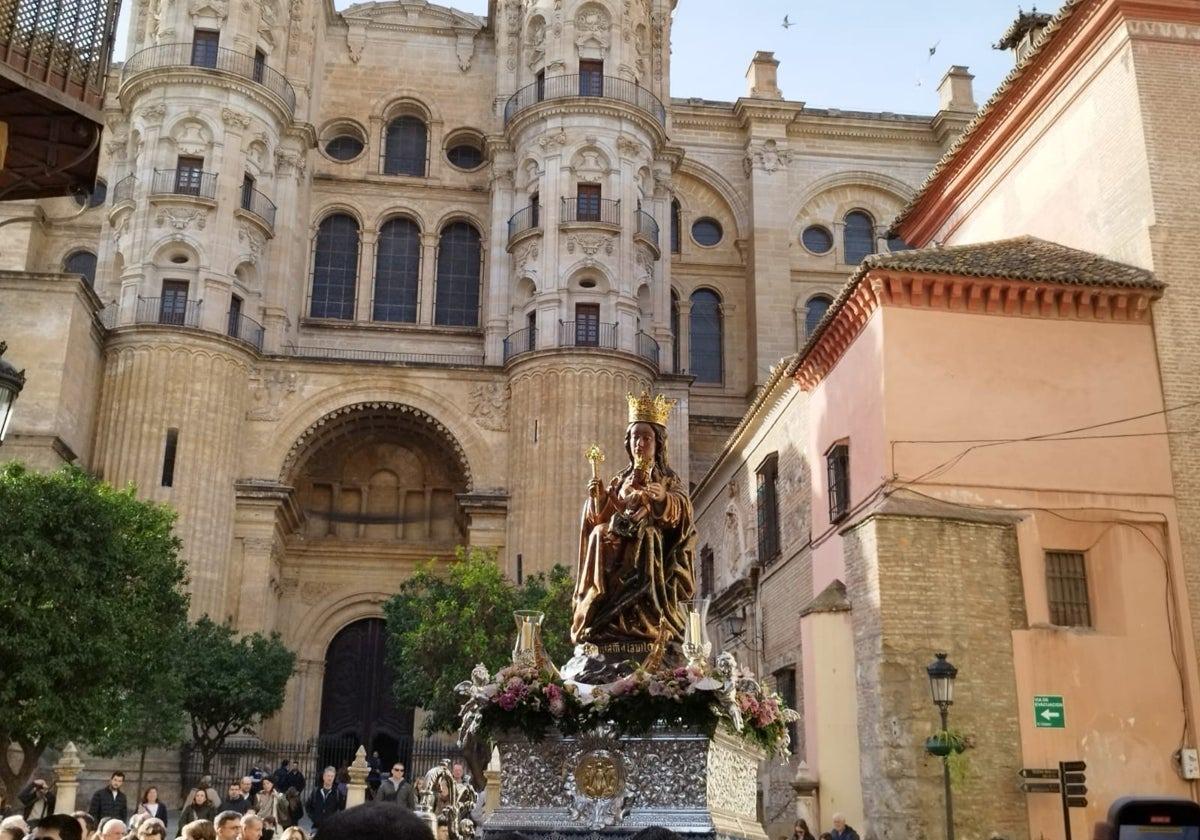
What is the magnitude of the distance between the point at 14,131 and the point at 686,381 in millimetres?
25699

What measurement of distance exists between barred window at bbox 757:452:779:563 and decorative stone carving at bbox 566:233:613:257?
34.5 feet

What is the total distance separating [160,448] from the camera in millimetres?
29656

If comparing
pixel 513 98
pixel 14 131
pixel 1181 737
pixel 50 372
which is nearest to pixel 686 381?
pixel 513 98

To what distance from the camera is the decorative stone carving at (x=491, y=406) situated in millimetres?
32438

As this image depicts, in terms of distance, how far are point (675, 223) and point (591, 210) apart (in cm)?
715

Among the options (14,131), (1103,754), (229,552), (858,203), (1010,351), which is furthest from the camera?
(858,203)

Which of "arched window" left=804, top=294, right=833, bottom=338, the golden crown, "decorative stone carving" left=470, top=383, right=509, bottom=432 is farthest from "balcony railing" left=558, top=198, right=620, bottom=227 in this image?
the golden crown

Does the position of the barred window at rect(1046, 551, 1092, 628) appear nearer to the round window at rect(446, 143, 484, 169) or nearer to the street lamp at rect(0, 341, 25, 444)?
the street lamp at rect(0, 341, 25, 444)

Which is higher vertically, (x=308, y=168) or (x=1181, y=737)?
(x=308, y=168)

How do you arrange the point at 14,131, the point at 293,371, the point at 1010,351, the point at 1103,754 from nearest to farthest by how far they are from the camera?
the point at 14,131
the point at 1103,754
the point at 1010,351
the point at 293,371

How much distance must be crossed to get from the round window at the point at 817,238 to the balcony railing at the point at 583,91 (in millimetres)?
7873

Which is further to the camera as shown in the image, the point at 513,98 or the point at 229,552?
the point at 513,98

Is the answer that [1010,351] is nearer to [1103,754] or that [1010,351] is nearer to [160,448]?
[1103,754]

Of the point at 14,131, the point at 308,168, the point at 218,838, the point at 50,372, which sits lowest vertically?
the point at 218,838
